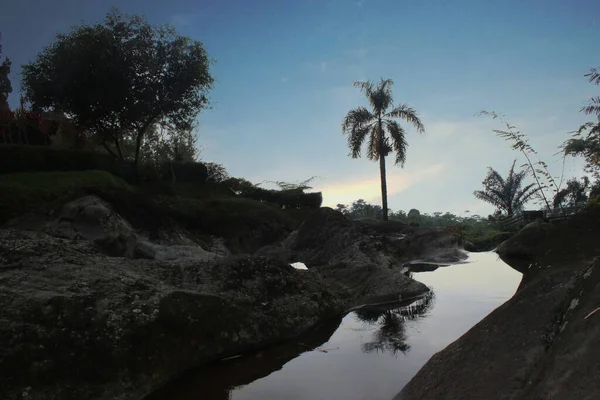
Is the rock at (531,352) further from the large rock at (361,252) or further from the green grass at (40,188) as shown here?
the green grass at (40,188)

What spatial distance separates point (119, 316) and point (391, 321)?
11.0 ft

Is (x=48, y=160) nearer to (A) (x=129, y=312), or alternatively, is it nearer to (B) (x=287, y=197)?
(B) (x=287, y=197)

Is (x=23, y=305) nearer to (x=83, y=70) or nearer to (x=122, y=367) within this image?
(x=122, y=367)

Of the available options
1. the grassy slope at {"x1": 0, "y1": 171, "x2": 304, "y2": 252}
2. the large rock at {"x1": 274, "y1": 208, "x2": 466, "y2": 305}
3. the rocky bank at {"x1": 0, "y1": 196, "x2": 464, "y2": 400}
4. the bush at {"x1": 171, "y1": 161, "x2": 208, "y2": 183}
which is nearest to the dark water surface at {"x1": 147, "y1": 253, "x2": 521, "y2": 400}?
the rocky bank at {"x1": 0, "y1": 196, "x2": 464, "y2": 400}

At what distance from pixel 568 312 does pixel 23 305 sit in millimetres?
3389

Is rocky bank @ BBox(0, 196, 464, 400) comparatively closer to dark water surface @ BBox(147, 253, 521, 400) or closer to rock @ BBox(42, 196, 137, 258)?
dark water surface @ BBox(147, 253, 521, 400)

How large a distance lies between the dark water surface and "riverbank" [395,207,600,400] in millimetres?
761

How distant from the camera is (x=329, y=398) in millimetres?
3062

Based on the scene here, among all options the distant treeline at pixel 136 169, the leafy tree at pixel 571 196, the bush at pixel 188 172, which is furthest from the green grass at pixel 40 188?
the leafy tree at pixel 571 196

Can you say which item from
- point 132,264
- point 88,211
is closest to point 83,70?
point 88,211

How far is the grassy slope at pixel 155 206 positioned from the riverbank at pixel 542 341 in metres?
14.0

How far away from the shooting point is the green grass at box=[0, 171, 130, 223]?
42.0 ft

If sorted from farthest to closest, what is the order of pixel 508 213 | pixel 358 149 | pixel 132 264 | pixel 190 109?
pixel 508 213
pixel 358 149
pixel 190 109
pixel 132 264

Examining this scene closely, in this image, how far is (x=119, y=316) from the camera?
10.5 feet
